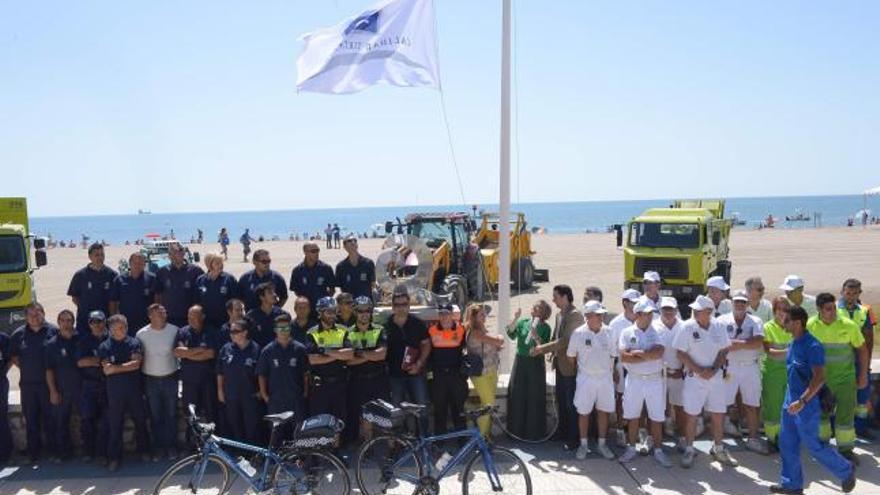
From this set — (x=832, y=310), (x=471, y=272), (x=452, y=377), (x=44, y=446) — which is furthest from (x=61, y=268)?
(x=832, y=310)

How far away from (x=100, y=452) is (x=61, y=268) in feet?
101

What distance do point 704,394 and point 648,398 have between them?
1.72 feet

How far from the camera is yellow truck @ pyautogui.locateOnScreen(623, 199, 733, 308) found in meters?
15.5

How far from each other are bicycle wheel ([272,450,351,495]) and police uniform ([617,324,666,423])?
2.75 metres

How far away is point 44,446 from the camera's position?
6.95m

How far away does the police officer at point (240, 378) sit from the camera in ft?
21.4

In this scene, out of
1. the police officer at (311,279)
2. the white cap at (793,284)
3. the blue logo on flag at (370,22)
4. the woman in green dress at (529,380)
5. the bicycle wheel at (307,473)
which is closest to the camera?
the bicycle wheel at (307,473)

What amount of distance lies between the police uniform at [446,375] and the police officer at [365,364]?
1.50 feet

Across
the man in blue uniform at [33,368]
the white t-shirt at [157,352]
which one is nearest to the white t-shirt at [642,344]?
the white t-shirt at [157,352]

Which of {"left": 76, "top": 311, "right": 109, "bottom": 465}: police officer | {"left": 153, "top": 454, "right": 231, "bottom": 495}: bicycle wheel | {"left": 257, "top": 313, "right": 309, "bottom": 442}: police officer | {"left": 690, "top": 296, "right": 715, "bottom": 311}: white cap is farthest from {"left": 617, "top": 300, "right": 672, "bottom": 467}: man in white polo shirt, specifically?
→ {"left": 76, "top": 311, "right": 109, "bottom": 465}: police officer

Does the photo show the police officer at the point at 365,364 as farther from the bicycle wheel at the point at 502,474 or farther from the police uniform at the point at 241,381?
the bicycle wheel at the point at 502,474

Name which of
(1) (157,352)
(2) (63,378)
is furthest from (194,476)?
(2) (63,378)

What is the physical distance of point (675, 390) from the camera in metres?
6.89

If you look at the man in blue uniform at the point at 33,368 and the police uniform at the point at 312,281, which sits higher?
the police uniform at the point at 312,281
